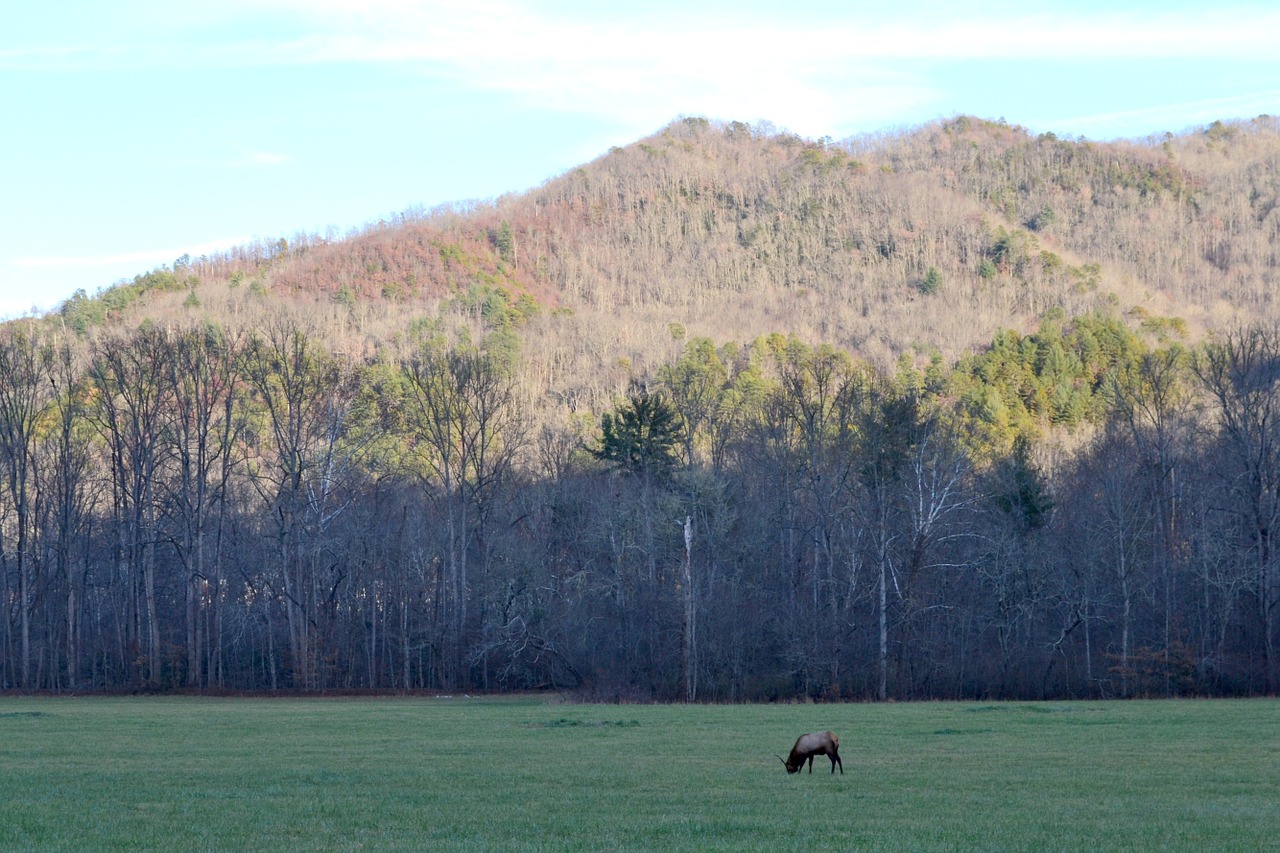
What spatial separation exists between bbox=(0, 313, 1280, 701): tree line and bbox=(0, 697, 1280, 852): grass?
17.6 meters

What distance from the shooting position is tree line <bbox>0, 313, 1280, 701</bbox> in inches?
1961

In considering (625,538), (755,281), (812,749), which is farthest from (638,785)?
(755,281)

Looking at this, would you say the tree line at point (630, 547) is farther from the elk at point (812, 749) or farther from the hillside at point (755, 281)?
the hillside at point (755, 281)

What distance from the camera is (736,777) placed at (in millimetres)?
18422

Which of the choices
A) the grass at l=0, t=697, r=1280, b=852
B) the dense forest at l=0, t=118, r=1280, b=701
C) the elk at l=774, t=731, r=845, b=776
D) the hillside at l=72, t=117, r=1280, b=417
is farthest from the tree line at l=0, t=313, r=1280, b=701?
the hillside at l=72, t=117, r=1280, b=417

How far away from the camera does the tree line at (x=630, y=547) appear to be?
163ft

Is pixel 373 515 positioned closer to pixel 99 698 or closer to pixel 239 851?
pixel 99 698

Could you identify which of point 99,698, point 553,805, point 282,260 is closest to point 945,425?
point 99,698

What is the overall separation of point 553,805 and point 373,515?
49.3 metres

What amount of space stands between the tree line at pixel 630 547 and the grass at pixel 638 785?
693 inches

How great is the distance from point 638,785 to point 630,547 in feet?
121

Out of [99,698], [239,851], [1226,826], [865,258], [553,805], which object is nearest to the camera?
[239,851]

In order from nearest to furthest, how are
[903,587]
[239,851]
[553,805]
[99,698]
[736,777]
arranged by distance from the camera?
[239,851], [553,805], [736,777], [99,698], [903,587]

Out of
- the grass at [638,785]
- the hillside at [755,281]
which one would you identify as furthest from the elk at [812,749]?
the hillside at [755,281]
